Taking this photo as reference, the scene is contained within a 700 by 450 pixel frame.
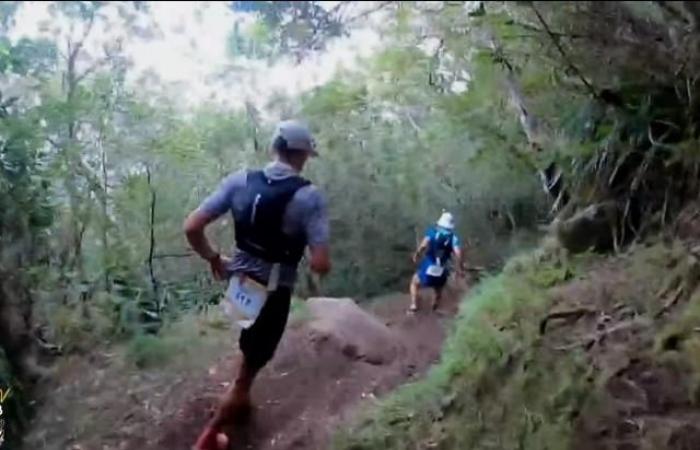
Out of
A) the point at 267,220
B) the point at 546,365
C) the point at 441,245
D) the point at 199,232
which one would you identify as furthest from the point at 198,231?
the point at 441,245

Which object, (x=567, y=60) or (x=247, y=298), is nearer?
(x=567, y=60)

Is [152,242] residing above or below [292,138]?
below

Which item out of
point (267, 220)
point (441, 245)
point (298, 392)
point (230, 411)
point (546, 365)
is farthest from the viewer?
point (441, 245)

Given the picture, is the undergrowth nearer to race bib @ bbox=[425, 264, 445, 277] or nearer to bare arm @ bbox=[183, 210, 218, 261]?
bare arm @ bbox=[183, 210, 218, 261]

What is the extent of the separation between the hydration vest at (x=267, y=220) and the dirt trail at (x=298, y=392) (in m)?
0.82

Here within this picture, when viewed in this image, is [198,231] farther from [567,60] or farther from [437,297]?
[437,297]

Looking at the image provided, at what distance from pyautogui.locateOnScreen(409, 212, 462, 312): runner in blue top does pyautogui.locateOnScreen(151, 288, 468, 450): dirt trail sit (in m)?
1.09

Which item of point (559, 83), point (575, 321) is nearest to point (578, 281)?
point (575, 321)

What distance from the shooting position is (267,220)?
3.32 meters

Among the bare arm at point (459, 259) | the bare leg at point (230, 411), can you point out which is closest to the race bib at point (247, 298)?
the bare leg at point (230, 411)

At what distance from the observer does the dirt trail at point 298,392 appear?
146 inches

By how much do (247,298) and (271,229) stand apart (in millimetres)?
315

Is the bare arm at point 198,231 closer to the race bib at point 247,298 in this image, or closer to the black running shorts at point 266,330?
the race bib at point 247,298

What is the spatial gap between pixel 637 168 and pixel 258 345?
1781 millimetres
